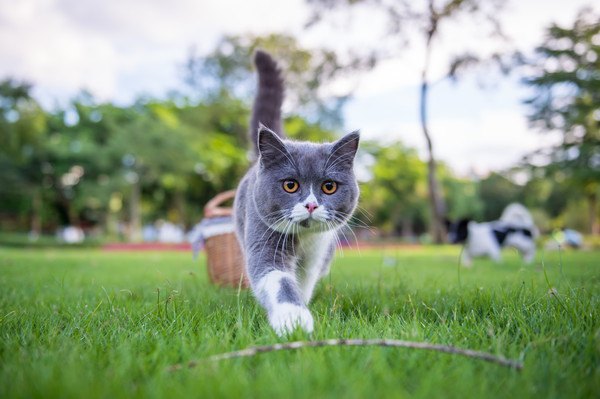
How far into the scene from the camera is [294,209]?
2311 mm

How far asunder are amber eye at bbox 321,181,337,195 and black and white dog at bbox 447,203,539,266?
684cm

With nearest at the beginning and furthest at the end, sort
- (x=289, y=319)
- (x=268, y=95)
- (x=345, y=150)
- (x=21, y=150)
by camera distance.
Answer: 1. (x=289, y=319)
2. (x=345, y=150)
3. (x=268, y=95)
4. (x=21, y=150)

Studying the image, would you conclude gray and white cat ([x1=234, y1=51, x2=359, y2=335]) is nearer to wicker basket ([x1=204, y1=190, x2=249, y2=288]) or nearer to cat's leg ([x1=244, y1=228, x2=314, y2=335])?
cat's leg ([x1=244, y1=228, x2=314, y2=335])

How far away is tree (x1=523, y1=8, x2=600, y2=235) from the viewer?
1304 centimetres

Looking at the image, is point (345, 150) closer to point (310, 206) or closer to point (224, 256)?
point (310, 206)

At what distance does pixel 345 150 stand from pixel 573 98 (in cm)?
1496

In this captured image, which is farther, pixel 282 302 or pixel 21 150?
pixel 21 150

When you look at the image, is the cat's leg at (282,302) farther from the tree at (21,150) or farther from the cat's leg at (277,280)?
the tree at (21,150)

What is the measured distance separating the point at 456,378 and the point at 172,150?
22.9m

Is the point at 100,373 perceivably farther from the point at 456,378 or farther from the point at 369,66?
the point at 369,66

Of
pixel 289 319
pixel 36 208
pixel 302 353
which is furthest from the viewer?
pixel 36 208

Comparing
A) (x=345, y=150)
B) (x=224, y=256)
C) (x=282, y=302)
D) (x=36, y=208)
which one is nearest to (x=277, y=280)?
(x=282, y=302)

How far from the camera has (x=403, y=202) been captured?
122 feet

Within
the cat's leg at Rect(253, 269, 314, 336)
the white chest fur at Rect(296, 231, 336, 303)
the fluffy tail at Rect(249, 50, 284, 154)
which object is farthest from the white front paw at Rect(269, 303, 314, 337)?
the fluffy tail at Rect(249, 50, 284, 154)
